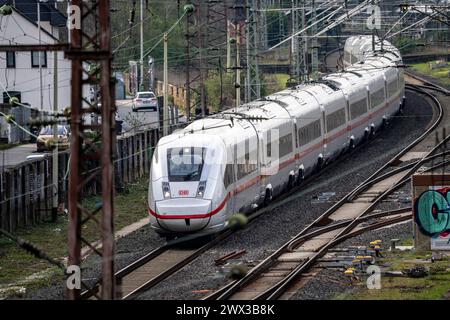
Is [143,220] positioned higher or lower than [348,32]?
lower

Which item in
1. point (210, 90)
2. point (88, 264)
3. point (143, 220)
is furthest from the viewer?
point (210, 90)

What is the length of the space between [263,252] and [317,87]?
51.2ft

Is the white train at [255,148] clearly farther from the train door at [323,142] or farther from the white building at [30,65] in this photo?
the white building at [30,65]

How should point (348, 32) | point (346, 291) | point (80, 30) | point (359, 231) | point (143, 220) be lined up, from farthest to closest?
point (348, 32)
point (143, 220)
point (359, 231)
point (346, 291)
point (80, 30)

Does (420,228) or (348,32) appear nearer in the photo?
(420,228)

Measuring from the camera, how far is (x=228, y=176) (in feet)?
87.8

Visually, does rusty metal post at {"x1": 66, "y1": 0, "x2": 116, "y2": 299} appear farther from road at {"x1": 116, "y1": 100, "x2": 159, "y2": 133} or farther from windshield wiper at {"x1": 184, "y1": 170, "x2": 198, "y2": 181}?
road at {"x1": 116, "y1": 100, "x2": 159, "y2": 133}

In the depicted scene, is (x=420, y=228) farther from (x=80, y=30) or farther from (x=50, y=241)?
(x=80, y=30)

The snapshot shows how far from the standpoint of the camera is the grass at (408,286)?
64.8ft

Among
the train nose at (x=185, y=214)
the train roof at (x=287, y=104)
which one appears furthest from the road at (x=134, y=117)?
the train nose at (x=185, y=214)

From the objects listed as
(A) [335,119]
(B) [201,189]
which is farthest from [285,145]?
(B) [201,189]

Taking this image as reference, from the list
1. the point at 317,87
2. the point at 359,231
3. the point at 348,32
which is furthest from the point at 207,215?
the point at 348,32

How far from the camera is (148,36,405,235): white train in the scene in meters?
25.8

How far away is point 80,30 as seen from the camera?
1476 cm
